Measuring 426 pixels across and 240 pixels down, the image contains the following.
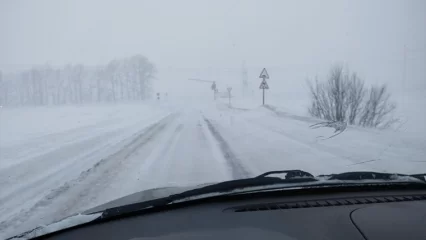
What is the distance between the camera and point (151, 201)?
2359mm

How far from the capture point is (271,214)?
2164 mm

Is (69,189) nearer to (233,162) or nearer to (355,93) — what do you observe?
(233,162)

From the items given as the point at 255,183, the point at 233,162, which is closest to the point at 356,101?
the point at 233,162

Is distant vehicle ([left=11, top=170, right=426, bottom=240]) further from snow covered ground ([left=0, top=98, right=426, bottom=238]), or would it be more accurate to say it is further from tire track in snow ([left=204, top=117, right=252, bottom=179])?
tire track in snow ([left=204, top=117, right=252, bottom=179])

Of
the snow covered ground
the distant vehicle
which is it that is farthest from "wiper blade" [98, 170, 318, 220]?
the snow covered ground

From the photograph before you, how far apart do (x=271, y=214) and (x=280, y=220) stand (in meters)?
0.11

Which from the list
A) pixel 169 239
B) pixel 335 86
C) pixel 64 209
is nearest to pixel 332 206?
pixel 169 239

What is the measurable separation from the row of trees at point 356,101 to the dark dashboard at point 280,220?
448 inches

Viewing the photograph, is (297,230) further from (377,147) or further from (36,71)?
(36,71)

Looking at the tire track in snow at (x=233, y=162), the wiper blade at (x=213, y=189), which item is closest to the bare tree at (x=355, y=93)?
the tire track in snow at (x=233, y=162)

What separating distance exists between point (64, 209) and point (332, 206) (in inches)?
136

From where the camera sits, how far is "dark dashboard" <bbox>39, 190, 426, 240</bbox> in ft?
6.16

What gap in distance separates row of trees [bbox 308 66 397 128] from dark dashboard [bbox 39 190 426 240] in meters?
11.4

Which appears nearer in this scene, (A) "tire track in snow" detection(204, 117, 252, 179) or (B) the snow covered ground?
(B) the snow covered ground
